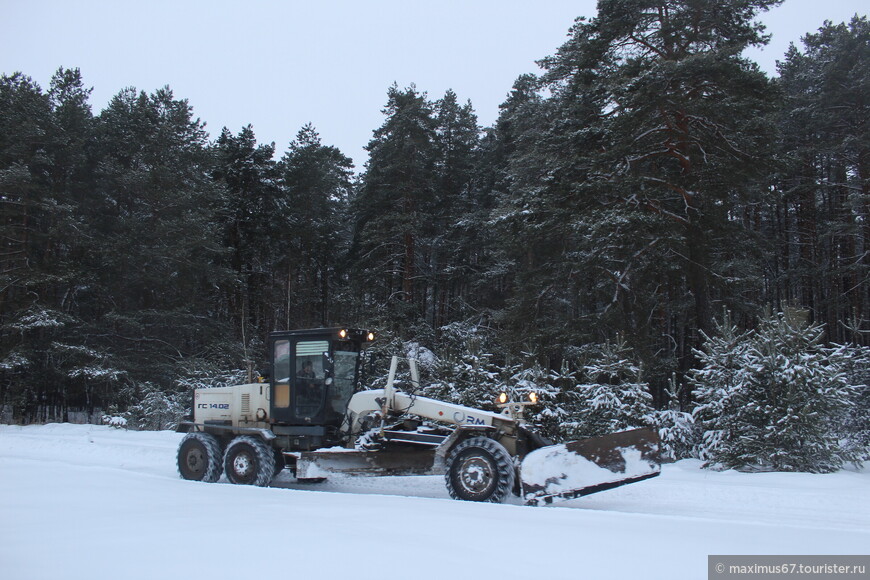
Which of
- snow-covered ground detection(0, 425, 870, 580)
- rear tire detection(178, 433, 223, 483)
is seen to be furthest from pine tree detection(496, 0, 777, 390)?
rear tire detection(178, 433, 223, 483)

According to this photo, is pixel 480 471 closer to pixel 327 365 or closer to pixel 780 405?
pixel 327 365

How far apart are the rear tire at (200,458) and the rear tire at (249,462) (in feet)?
0.72

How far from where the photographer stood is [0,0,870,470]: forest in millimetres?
13086

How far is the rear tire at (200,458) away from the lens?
10312mm

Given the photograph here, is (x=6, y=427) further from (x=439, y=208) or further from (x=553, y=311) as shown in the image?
(x=439, y=208)

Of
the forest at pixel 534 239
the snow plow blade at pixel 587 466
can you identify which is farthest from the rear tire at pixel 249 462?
the forest at pixel 534 239

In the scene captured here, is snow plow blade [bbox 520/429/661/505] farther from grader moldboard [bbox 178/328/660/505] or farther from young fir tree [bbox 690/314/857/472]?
young fir tree [bbox 690/314/857/472]

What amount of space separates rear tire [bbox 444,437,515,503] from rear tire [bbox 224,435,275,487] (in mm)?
3389

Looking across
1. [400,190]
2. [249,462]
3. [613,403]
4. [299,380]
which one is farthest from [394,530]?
[400,190]

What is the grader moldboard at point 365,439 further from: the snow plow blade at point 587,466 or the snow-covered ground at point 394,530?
the snow-covered ground at point 394,530

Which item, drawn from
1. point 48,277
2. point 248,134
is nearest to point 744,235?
point 48,277

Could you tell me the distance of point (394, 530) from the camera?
17.9 feet

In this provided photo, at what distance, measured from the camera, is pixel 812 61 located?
28281 millimetres

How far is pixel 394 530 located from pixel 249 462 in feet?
17.6
